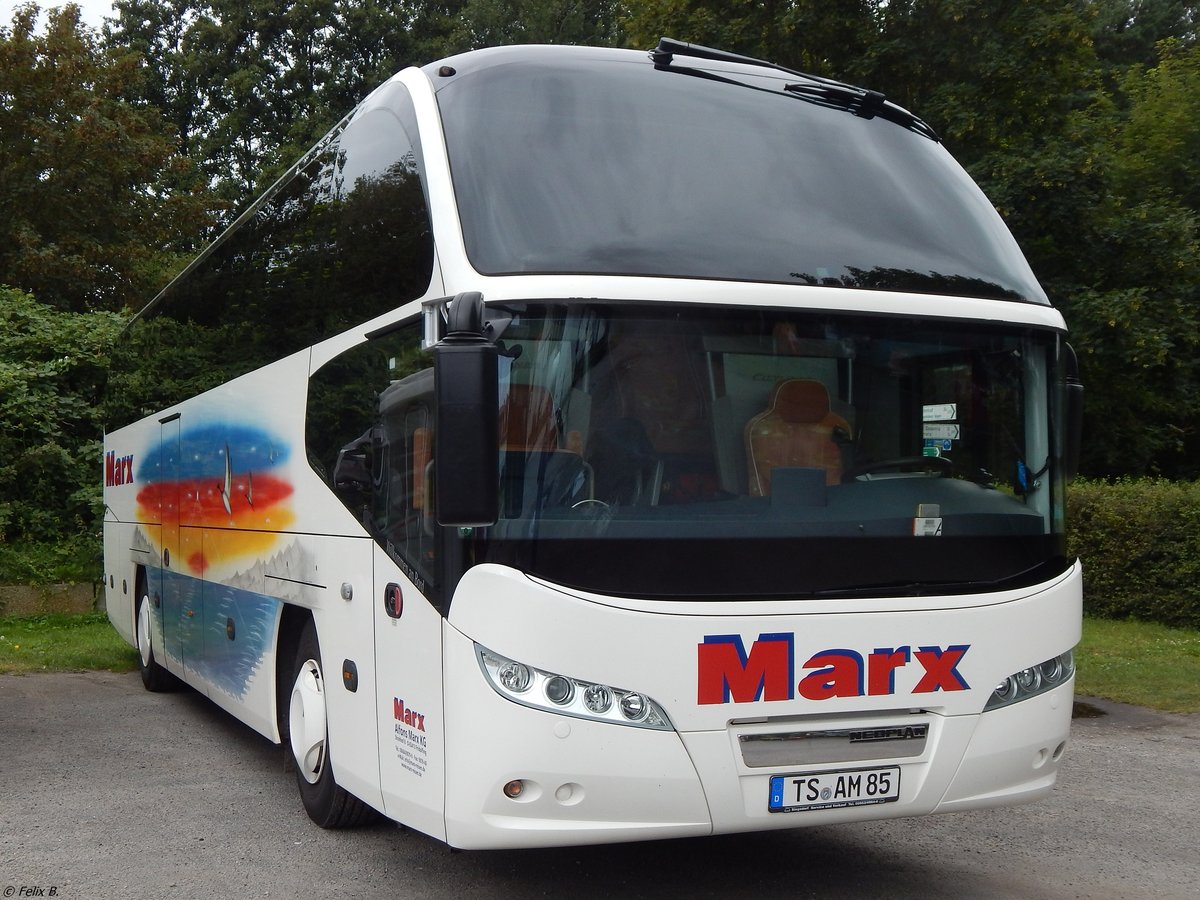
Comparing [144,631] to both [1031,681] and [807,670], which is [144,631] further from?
[1031,681]

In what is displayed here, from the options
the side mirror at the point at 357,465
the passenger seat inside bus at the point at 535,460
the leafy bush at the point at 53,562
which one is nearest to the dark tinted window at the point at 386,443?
the side mirror at the point at 357,465

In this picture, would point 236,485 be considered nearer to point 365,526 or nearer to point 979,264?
point 365,526

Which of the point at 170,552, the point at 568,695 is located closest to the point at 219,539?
the point at 170,552

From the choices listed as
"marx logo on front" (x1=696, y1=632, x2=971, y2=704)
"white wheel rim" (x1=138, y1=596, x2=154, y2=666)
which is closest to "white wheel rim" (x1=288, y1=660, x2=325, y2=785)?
"marx logo on front" (x1=696, y1=632, x2=971, y2=704)

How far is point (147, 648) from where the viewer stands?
444 inches

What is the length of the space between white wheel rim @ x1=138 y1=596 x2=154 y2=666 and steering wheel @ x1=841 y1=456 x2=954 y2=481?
7796 millimetres

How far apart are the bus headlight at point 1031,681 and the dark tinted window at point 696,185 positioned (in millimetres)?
1542

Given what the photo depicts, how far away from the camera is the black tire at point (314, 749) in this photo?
253 inches

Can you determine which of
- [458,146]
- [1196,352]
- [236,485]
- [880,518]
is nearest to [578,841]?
[880,518]

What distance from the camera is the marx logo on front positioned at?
4.68 meters

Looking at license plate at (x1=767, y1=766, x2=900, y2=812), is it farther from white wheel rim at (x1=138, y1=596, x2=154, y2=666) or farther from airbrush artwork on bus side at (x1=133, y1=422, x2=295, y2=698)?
white wheel rim at (x1=138, y1=596, x2=154, y2=666)

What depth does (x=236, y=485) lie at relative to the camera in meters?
7.91

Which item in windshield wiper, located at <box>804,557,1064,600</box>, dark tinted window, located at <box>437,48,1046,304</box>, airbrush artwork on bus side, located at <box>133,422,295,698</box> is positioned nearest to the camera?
windshield wiper, located at <box>804,557,1064,600</box>

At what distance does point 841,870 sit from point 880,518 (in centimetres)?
192
